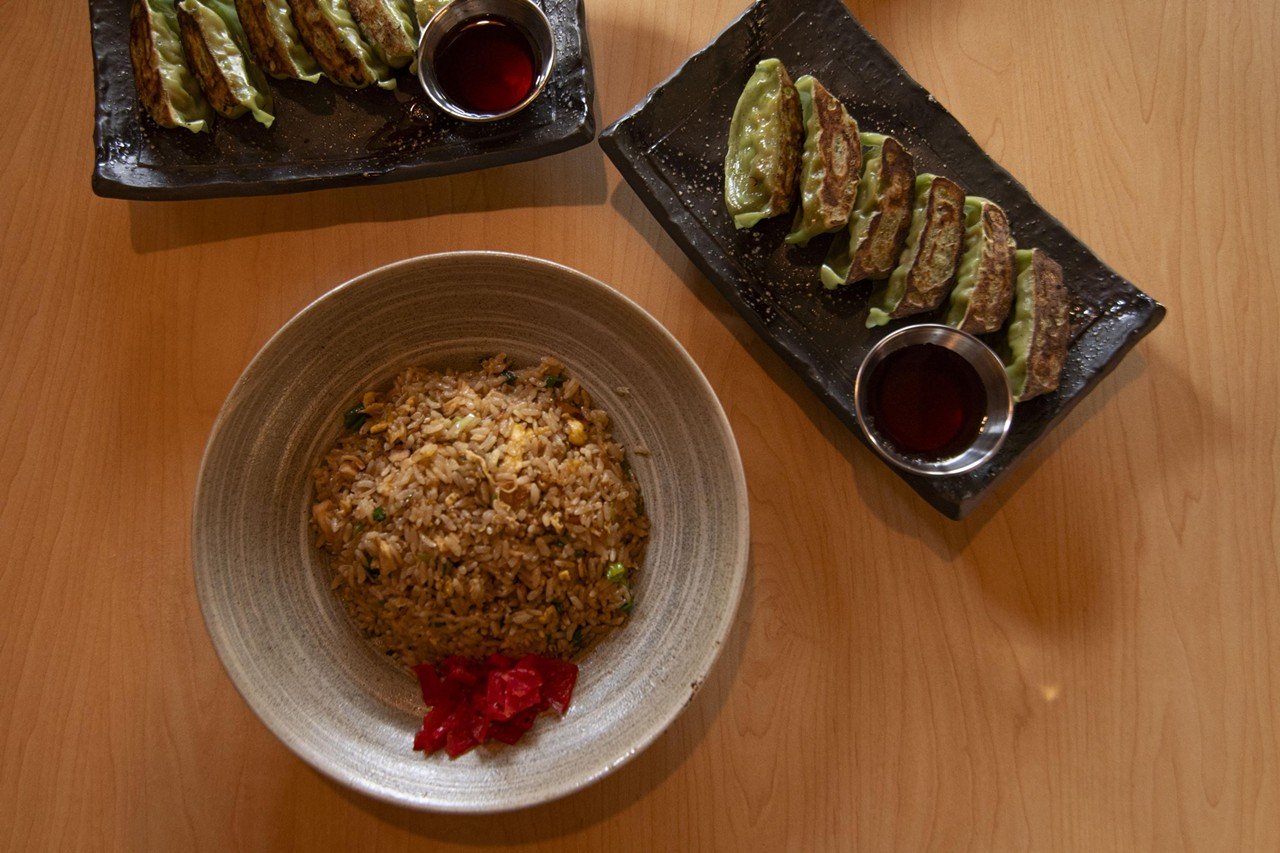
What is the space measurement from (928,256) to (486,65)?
1.19m

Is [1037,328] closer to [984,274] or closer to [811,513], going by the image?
[984,274]

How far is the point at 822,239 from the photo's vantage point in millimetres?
2141

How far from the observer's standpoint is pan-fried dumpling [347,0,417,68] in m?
2.11

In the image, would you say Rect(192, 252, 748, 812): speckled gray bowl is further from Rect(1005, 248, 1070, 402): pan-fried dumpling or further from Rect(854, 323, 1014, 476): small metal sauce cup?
Rect(1005, 248, 1070, 402): pan-fried dumpling

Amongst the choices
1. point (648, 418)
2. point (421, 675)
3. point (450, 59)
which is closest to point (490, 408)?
point (648, 418)

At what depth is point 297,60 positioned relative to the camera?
2.16 m

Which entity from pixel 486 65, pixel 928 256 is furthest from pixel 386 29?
pixel 928 256

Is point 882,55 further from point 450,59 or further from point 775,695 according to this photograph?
point 775,695

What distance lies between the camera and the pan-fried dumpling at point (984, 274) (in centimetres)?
201

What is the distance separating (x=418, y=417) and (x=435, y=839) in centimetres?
98

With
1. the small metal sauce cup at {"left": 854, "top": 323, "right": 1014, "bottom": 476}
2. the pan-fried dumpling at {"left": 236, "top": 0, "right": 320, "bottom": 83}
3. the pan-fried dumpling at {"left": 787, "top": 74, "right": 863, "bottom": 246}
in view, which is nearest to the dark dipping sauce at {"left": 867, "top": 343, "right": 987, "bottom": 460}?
the small metal sauce cup at {"left": 854, "top": 323, "right": 1014, "bottom": 476}

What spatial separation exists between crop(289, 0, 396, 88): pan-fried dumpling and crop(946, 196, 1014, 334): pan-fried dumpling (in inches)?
58.1

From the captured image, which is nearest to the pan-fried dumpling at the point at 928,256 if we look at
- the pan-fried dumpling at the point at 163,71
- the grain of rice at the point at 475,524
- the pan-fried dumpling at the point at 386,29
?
the grain of rice at the point at 475,524

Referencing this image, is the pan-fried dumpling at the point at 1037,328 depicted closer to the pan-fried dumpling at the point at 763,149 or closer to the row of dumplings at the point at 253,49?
the pan-fried dumpling at the point at 763,149
